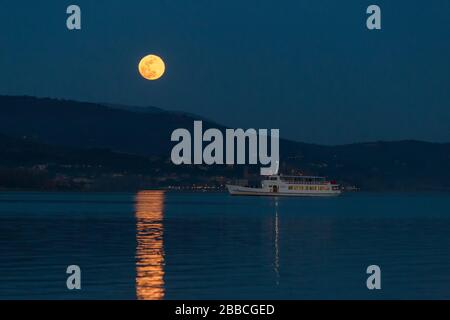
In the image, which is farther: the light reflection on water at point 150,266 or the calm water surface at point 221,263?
the calm water surface at point 221,263

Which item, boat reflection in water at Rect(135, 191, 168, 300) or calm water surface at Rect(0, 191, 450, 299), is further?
calm water surface at Rect(0, 191, 450, 299)

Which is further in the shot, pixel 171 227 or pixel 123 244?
pixel 171 227

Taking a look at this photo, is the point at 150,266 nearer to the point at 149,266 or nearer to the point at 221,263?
the point at 149,266

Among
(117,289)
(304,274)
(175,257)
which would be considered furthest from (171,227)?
(117,289)

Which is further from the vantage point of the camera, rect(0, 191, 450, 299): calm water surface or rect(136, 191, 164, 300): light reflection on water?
rect(0, 191, 450, 299): calm water surface

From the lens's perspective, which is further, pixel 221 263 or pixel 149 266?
pixel 221 263

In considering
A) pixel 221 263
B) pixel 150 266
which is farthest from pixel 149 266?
pixel 221 263

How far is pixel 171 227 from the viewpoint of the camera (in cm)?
7694

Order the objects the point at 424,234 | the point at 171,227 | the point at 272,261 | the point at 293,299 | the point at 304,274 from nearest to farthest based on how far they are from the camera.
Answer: the point at 293,299, the point at 304,274, the point at 272,261, the point at 424,234, the point at 171,227

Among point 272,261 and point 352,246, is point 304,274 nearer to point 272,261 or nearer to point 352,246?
point 272,261

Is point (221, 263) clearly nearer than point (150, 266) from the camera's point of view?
No

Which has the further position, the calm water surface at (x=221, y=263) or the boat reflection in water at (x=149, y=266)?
the calm water surface at (x=221, y=263)
